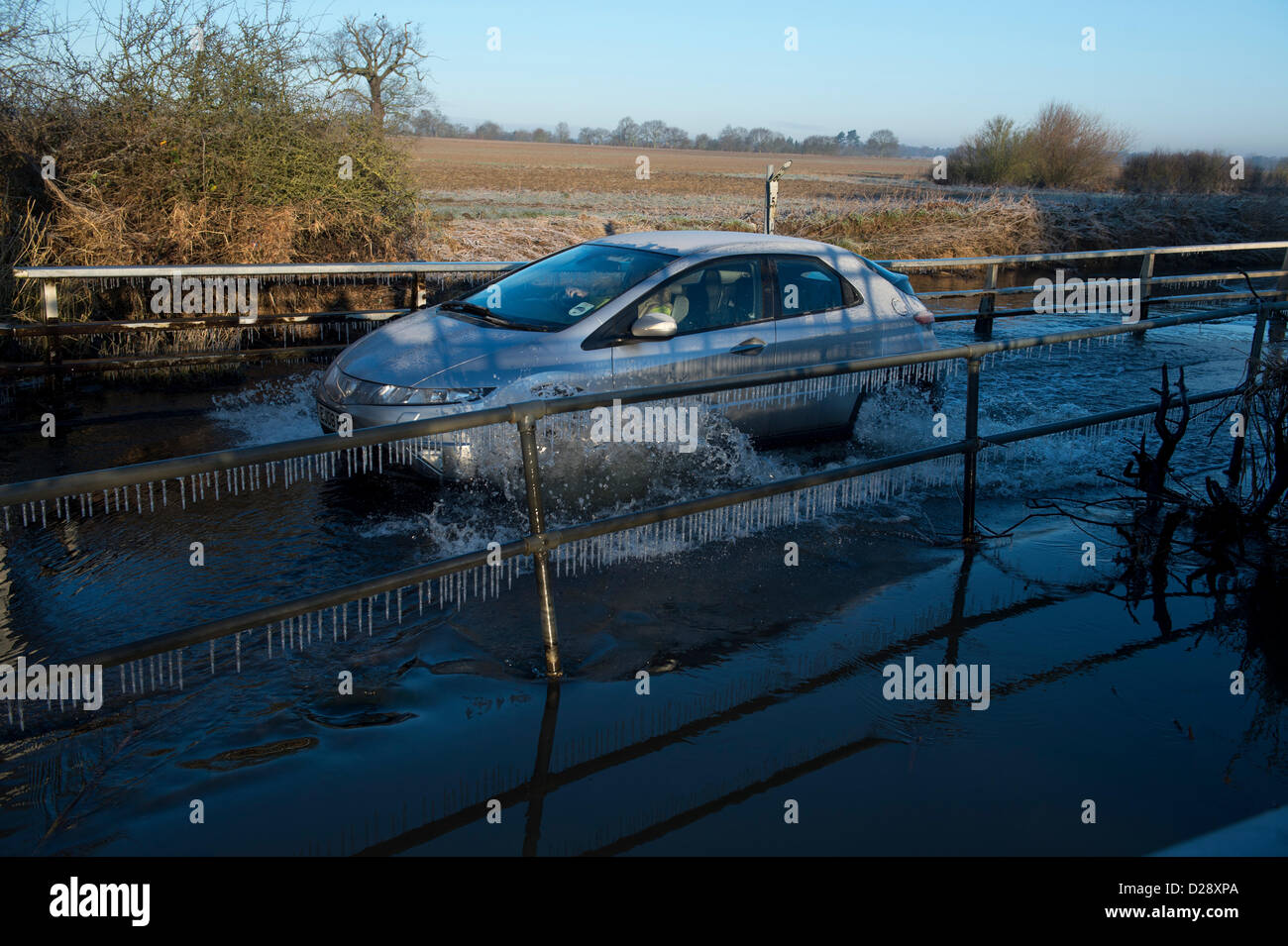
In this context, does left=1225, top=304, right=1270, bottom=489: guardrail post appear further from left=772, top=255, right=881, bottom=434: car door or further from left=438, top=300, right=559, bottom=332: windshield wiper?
left=438, top=300, right=559, bottom=332: windshield wiper

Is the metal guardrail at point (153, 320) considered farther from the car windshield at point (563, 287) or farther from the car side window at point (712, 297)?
the car side window at point (712, 297)

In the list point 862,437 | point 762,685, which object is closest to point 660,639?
point 762,685

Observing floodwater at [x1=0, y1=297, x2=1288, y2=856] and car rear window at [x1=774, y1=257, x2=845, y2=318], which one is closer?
floodwater at [x1=0, y1=297, x2=1288, y2=856]

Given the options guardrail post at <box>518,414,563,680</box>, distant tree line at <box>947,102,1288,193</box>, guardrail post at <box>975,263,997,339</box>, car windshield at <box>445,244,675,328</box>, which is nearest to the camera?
guardrail post at <box>518,414,563,680</box>

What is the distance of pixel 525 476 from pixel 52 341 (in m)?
6.24

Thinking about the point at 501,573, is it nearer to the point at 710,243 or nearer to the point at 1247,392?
the point at 710,243

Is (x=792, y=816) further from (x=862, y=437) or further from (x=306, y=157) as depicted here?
(x=306, y=157)

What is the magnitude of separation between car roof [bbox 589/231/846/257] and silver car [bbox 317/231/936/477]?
0.6 inches

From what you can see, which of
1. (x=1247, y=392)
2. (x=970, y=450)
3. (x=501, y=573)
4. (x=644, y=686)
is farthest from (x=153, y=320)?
(x=1247, y=392)

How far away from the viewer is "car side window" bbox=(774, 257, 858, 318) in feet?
24.7

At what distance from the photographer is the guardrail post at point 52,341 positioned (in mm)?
8391

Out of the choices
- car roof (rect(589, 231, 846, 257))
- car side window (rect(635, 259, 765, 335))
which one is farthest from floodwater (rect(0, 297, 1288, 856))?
car roof (rect(589, 231, 846, 257))

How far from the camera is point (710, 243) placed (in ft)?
24.6

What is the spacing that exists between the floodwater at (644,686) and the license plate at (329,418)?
1.35 ft
